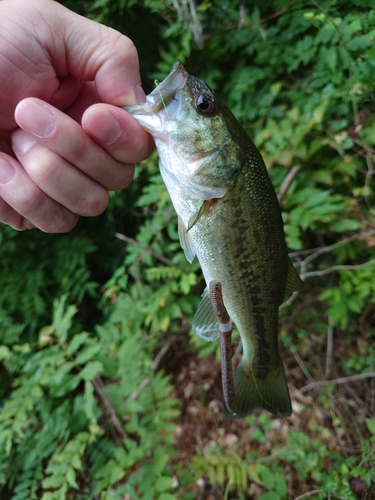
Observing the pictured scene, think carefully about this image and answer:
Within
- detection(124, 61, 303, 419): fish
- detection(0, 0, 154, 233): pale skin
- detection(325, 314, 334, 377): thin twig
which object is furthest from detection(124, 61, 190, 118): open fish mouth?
detection(325, 314, 334, 377): thin twig

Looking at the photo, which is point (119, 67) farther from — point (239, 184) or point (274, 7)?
point (274, 7)

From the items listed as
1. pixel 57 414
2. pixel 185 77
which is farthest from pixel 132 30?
pixel 57 414

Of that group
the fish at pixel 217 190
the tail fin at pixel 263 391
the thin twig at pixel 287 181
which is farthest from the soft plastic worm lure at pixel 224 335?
the thin twig at pixel 287 181

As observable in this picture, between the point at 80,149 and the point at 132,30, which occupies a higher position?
the point at 80,149

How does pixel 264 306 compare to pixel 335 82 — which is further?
pixel 335 82

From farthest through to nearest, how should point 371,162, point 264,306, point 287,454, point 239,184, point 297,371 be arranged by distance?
point 297,371 < point 371,162 < point 287,454 < point 264,306 < point 239,184

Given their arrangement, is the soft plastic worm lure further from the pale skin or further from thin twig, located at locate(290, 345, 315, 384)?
Answer: thin twig, located at locate(290, 345, 315, 384)

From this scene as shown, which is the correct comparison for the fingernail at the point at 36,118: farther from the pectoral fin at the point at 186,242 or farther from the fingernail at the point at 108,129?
the pectoral fin at the point at 186,242
